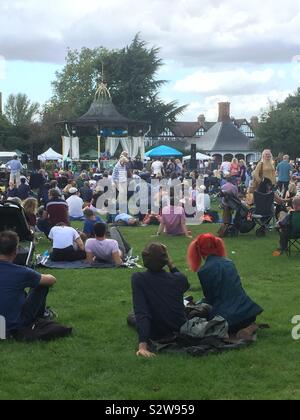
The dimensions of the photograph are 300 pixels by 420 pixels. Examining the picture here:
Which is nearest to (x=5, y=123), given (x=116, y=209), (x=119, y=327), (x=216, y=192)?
(x=216, y=192)

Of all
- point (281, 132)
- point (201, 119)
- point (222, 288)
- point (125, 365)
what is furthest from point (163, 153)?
point (201, 119)

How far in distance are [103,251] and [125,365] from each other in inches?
200

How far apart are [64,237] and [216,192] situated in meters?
15.9

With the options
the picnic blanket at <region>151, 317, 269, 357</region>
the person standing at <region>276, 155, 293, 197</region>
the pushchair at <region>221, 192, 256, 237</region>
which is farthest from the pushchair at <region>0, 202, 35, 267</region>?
the person standing at <region>276, 155, 293, 197</region>

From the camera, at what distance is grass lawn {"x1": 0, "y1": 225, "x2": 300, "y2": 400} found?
528cm

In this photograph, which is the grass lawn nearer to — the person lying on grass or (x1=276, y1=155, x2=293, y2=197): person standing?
the person lying on grass

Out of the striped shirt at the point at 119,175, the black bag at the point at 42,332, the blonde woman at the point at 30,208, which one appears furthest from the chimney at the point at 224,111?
the black bag at the point at 42,332

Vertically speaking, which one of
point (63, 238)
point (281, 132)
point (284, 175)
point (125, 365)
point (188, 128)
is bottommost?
point (125, 365)

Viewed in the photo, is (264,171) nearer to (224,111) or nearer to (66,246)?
(66,246)

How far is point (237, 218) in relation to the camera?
1525cm

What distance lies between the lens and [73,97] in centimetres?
7625

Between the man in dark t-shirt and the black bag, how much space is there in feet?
0.26
